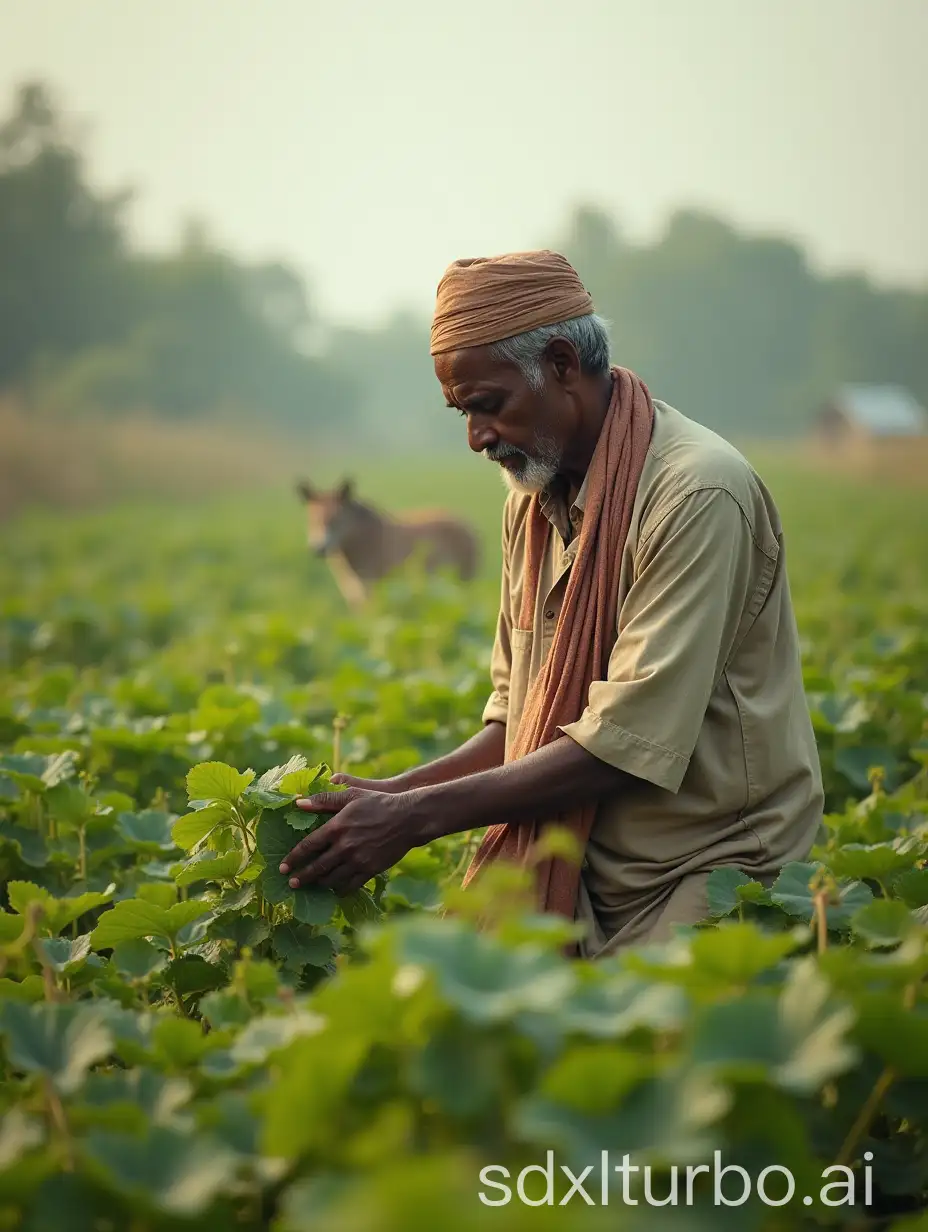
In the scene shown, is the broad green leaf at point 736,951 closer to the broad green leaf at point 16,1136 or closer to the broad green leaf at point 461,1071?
the broad green leaf at point 461,1071

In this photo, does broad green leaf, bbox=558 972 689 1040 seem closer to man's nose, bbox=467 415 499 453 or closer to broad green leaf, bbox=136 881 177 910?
broad green leaf, bbox=136 881 177 910

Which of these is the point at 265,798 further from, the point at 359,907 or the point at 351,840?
the point at 359,907

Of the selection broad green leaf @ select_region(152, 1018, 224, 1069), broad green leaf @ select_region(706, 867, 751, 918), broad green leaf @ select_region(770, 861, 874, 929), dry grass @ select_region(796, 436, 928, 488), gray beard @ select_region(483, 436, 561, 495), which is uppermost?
gray beard @ select_region(483, 436, 561, 495)

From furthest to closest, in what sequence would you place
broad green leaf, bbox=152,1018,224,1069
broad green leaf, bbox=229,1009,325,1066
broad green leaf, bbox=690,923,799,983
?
1. broad green leaf, bbox=152,1018,224,1069
2. broad green leaf, bbox=229,1009,325,1066
3. broad green leaf, bbox=690,923,799,983

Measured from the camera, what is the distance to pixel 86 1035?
1924 millimetres

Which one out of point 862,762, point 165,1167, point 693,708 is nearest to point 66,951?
point 165,1167

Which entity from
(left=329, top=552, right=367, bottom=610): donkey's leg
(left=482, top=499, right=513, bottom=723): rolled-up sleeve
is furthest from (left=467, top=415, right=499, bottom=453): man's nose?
(left=329, top=552, right=367, bottom=610): donkey's leg

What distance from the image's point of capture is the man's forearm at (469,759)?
10.5ft

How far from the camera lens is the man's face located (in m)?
2.96

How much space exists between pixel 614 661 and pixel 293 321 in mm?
102132

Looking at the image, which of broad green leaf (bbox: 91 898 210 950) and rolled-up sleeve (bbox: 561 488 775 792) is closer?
broad green leaf (bbox: 91 898 210 950)

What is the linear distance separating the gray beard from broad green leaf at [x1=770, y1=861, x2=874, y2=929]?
3.24ft

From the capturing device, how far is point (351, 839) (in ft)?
8.39

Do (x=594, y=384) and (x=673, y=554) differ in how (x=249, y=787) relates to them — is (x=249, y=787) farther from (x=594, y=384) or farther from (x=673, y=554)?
(x=594, y=384)
